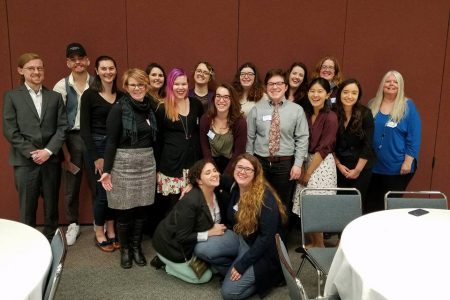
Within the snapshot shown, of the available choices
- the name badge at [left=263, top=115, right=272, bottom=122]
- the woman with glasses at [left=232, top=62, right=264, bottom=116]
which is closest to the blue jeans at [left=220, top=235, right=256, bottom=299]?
the name badge at [left=263, top=115, right=272, bottom=122]

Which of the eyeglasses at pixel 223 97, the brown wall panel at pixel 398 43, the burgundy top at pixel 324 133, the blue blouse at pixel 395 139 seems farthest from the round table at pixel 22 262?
the brown wall panel at pixel 398 43

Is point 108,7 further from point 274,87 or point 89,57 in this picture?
point 274,87

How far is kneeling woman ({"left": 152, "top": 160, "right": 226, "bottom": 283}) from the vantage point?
2.85 m

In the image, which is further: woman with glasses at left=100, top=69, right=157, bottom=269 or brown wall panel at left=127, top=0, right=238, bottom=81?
brown wall panel at left=127, top=0, right=238, bottom=81

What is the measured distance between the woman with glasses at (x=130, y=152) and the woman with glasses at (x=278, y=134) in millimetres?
852

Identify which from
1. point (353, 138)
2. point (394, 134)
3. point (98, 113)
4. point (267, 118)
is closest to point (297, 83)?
point (267, 118)

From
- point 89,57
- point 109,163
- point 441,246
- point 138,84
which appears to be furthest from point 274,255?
point 89,57

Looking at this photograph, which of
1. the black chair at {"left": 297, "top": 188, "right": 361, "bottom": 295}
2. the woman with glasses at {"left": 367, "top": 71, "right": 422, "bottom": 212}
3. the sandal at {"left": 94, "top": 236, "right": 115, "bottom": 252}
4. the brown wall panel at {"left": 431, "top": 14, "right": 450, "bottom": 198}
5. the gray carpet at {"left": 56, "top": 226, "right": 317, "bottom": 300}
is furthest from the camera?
the brown wall panel at {"left": 431, "top": 14, "right": 450, "bottom": 198}

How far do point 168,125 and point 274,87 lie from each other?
2.97 ft

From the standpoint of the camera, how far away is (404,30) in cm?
405

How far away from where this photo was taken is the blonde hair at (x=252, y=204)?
2711 millimetres

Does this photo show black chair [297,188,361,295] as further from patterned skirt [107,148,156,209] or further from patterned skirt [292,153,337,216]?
patterned skirt [107,148,156,209]

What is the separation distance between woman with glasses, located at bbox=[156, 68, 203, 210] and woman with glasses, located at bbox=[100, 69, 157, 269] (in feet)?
0.35

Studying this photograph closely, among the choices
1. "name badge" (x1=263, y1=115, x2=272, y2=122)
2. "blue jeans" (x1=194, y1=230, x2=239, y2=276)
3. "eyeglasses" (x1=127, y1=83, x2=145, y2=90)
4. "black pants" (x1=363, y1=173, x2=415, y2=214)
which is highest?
"eyeglasses" (x1=127, y1=83, x2=145, y2=90)
